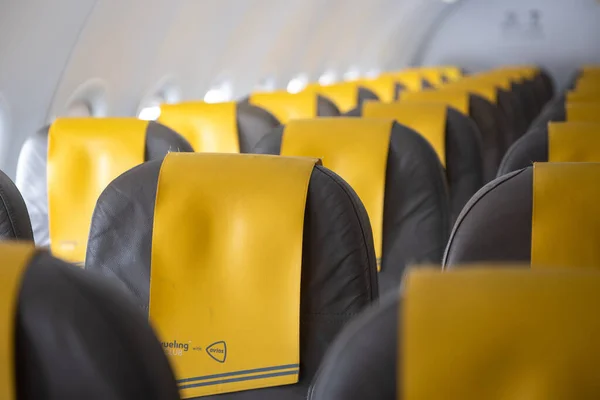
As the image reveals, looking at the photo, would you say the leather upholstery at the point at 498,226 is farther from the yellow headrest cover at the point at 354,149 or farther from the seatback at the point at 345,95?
the seatback at the point at 345,95

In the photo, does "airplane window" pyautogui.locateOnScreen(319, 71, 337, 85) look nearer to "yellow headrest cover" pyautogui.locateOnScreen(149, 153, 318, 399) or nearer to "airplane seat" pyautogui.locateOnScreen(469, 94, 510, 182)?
"airplane seat" pyautogui.locateOnScreen(469, 94, 510, 182)

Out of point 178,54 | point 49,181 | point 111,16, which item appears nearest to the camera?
point 49,181

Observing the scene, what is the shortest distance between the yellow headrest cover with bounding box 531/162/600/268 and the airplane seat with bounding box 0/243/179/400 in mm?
1019

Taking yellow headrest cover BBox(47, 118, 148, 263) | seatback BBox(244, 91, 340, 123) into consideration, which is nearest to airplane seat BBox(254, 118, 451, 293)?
yellow headrest cover BBox(47, 118, 148, 263)

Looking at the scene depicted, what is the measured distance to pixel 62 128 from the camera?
3.64m

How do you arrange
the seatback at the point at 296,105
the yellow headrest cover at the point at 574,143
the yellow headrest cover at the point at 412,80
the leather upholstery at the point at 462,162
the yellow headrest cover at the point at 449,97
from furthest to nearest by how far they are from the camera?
the yellow headrest cover at the point at 412,80 → the seatback at the point at 296,105 → the yellow headrest cover at the point at 449,97 → the leather upholstery at the point at 462,162 → the yellow headrest cover at the point at 574,143

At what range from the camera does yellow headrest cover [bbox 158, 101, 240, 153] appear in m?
4.58

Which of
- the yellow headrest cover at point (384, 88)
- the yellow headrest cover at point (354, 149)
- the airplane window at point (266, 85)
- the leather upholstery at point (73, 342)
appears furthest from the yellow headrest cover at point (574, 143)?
the airplane window at point (266, 85)

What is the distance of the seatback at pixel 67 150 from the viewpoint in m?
3.59

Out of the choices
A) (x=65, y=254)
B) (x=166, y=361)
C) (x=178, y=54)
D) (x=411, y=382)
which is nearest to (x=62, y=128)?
(x=65, y=254)

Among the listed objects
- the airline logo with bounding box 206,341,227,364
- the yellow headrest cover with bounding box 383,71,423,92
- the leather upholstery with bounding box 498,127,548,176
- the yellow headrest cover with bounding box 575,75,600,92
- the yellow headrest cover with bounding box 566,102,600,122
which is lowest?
the airline logo with bounding box 206,341,227,364

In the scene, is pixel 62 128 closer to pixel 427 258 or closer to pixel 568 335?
pixel 427 258

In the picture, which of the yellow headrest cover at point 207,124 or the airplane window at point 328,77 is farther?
the airplane window at point 328,77

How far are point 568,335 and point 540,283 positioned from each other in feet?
0.23
